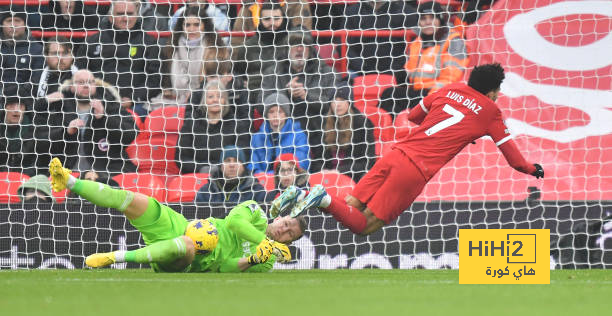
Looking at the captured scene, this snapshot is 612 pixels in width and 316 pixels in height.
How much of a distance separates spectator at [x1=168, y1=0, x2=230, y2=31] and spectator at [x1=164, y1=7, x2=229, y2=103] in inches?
2.0

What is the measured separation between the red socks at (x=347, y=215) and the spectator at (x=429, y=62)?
3.08 m

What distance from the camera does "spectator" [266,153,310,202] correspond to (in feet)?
30.1

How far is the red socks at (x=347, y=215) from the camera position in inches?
265

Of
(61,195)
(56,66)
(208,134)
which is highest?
(56,66)

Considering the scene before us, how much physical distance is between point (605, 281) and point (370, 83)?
4.15m

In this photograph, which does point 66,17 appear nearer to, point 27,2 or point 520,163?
point 27,2

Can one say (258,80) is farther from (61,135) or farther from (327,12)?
(61,135)

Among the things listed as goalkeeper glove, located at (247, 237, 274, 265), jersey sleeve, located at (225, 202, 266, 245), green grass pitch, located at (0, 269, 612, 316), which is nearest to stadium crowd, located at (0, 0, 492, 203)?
jersey sleeve, located at (225, 202, 266, 245)

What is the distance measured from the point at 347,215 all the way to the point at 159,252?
51.9 inches

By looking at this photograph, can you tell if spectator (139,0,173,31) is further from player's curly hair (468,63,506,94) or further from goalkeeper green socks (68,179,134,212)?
player's curly hair (468,63,506,94)

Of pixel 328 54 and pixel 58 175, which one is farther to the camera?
pixel 328 54

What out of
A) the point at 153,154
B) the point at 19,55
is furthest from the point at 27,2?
the point at 153,154

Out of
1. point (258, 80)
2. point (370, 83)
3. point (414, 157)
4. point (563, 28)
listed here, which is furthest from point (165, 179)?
point (563, 28)

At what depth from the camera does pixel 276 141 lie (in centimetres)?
959
